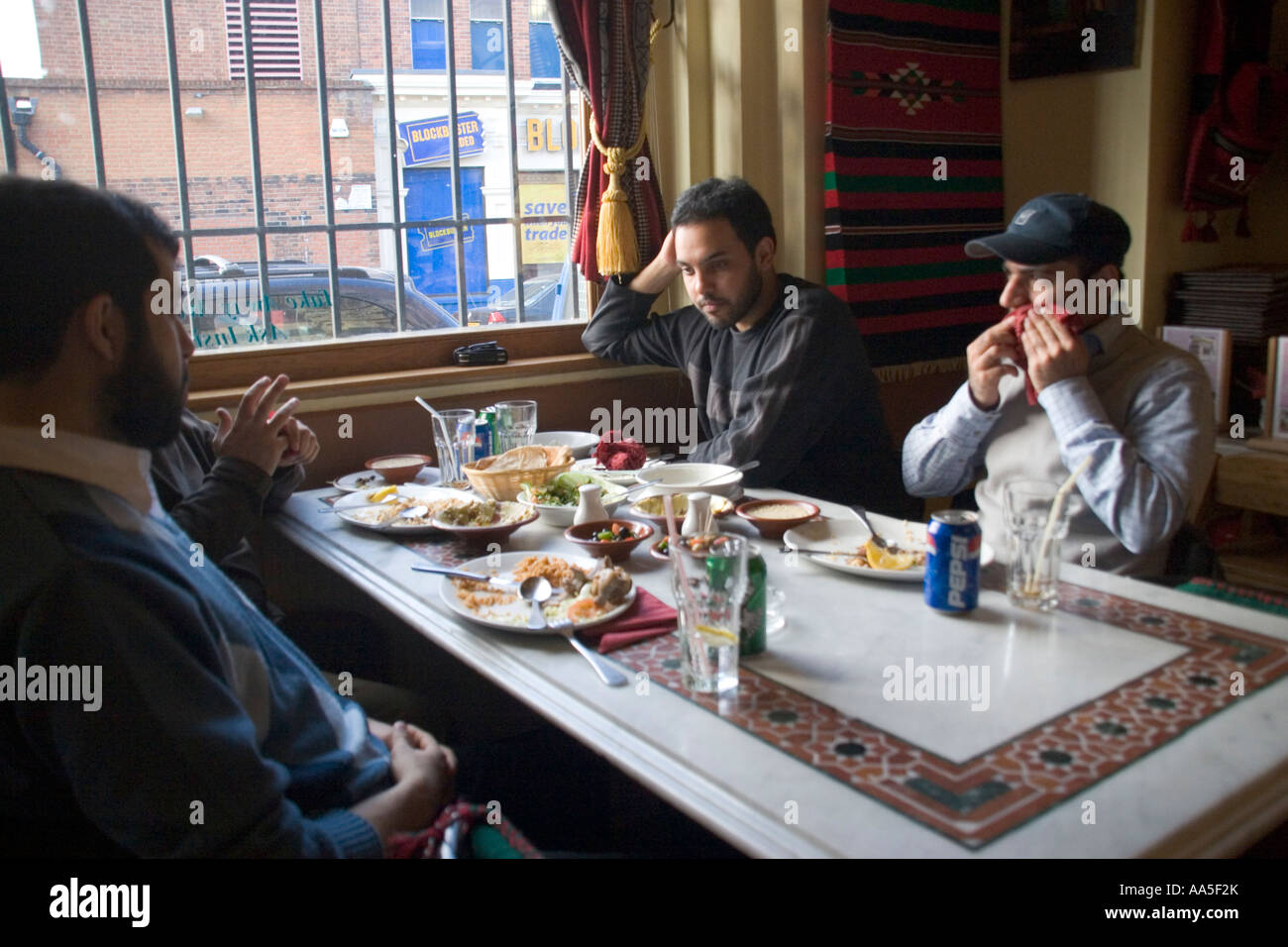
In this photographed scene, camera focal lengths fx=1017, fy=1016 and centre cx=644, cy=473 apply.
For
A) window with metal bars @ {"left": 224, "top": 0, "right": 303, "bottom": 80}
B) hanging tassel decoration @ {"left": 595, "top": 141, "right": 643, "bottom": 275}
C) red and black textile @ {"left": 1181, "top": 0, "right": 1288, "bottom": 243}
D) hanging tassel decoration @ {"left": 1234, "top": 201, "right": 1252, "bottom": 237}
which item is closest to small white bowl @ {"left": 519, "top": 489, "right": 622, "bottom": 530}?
hanging tassel decoration @ {"left": 595, "top": 141, "right": 643, "bottom": 275}

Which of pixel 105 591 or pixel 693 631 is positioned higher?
pixel 105 591

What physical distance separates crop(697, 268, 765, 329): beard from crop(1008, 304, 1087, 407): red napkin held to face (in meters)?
0.84

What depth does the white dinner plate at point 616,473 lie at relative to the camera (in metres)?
2.21

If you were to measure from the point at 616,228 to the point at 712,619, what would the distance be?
6.54 ft

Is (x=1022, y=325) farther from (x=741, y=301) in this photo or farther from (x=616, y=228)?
(x=616, y=228)

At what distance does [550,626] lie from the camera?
1.41m

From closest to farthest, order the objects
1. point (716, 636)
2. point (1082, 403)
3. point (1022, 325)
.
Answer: point (716, 636)
point (1082, 403)
point (1022, 325)

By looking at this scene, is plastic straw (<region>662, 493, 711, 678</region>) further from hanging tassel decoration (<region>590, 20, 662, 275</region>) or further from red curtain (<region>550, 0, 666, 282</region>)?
red curtain (<region>550, 0, 666, 282</region>)

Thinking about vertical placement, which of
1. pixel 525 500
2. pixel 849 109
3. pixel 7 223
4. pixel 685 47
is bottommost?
pixel 525 500

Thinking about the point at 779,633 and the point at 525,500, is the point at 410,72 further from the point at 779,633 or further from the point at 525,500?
the point at 779,633

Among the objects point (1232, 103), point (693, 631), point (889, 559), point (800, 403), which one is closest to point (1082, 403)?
point (889, 559)

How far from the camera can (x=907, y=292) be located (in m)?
3.39
